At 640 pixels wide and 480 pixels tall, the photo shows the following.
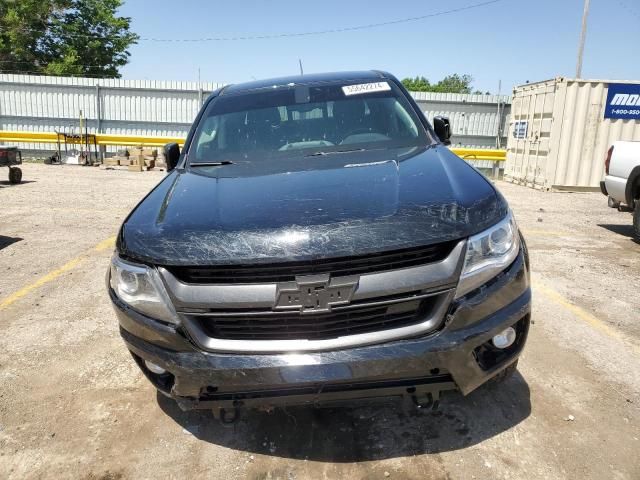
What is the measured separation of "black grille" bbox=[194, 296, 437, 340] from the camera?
187cm

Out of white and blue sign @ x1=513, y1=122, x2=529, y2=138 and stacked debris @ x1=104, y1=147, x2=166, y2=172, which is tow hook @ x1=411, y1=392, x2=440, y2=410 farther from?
stacked debris @ x1=104, y1=147, x2=166, y2=172

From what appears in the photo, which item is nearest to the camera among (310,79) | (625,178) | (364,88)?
(364,88)

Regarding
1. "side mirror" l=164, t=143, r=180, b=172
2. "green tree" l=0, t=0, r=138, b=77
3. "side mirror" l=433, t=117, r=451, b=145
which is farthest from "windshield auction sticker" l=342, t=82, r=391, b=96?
"green tree" l=0, t=0, r=138, b=77

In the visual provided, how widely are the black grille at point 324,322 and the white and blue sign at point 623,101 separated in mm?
12113

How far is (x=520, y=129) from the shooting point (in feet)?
44.3

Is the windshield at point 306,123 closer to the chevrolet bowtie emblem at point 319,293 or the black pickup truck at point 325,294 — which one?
the black pickup truck at point 325,294

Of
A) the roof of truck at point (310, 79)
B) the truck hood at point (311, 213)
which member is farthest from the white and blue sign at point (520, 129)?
the truck hood at point (311, 213)

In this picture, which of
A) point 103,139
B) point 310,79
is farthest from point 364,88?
point 103,139

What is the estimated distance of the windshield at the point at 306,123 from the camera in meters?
3.10

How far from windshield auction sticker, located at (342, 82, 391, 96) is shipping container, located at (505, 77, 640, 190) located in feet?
32.2

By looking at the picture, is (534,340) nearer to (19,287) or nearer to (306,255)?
(306,255)

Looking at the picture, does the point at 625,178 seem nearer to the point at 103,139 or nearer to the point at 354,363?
the point at 354,363

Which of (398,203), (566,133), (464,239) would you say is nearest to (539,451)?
(464,239)

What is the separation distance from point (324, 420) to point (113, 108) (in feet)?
62.0
